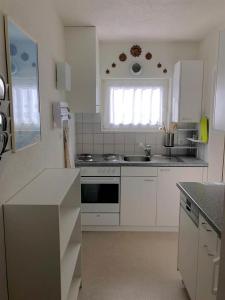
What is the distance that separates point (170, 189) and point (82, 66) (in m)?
1.88

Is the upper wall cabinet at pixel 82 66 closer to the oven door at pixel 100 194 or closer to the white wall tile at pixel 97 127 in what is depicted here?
the white wall tile at pixel 97 127

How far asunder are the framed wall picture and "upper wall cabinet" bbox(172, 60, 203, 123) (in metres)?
2.05

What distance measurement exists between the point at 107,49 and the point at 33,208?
115 inches

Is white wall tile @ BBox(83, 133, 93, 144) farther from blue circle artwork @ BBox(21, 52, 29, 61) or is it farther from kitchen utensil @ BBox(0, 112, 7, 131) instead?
kitchen utensil @ BBox(0, 112, 7, 131)

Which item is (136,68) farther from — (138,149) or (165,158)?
(165,158)

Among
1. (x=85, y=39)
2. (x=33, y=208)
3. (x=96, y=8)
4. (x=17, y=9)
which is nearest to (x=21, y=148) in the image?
(x=33, y=208)

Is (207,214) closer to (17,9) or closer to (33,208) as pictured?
(33,208)

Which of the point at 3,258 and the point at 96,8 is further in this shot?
the point at 96,8

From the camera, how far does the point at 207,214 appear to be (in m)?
1.64

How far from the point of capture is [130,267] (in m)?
2.62

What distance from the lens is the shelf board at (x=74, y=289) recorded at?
6.56ft

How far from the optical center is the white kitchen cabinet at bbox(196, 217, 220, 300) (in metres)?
1.49

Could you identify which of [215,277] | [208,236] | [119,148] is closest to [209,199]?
[208,236]

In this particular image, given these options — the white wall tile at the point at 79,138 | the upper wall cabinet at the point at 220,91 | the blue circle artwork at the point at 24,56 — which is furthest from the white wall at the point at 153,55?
the blue circle artwork at the point at 24,56
